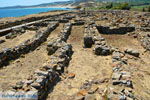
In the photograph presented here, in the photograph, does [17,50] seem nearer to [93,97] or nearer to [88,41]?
[88,41]

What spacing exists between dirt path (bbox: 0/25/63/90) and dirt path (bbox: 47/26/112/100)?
271 cm

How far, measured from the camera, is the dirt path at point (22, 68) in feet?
36.4

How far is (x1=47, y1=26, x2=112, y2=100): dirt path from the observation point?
30.4 feet

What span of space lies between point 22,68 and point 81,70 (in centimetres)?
437

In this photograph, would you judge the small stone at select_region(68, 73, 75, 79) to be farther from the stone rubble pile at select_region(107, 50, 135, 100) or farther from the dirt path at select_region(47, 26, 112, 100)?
the stone rubble pile at select_region(107, 50, 135, 100)

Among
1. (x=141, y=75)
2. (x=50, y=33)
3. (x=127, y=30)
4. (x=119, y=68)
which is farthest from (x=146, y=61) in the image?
(x=50, y=33)

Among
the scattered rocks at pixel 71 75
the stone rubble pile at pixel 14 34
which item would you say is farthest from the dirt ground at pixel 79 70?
the stone rubble pile at pixel 14 34

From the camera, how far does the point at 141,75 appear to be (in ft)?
35.9

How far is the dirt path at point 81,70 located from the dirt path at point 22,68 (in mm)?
2712

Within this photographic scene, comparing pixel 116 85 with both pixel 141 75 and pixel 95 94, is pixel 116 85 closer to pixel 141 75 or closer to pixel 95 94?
pixel 95 94

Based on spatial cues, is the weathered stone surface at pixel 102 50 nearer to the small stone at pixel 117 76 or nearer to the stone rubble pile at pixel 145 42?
the stone rubble pile at pixel 145 42

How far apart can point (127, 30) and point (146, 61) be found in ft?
35.1

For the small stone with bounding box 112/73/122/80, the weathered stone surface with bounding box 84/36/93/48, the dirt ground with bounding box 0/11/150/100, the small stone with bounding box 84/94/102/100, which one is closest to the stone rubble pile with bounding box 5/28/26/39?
the dirt ground with bounding box 0/11/150/100

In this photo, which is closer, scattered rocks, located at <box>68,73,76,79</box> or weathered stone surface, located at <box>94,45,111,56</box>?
scattered rocks, located at <box>68,73,76,79</box>
